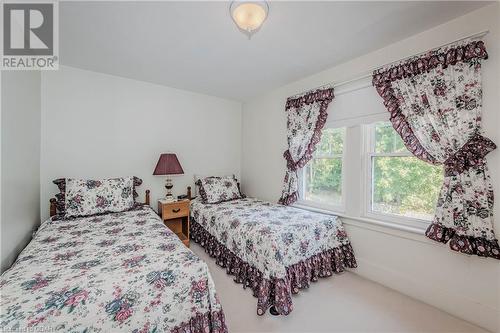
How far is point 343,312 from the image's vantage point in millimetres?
1779

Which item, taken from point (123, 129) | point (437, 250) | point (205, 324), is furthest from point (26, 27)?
point (437, 250)

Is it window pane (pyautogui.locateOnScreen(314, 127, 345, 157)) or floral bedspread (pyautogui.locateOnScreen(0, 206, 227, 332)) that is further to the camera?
window pane (pyautogui.locateOnScreen(314, 127, 345, 157))

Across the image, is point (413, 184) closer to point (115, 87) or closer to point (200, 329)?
point (200, 329)

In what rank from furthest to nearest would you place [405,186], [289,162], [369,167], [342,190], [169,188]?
[169,188]
[289,162]
[342,190]
[369,167]
[405,186]

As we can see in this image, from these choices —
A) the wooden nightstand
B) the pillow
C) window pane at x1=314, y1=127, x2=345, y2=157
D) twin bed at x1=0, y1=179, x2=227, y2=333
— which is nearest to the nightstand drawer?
the wooden nightstand

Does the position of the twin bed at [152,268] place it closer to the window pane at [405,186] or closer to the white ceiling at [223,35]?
the window pane at [405,186]

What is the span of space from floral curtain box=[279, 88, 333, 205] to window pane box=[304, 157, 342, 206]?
0.60 ft

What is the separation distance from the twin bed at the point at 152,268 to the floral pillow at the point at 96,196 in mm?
69

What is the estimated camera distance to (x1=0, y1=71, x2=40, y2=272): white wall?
5.23ft

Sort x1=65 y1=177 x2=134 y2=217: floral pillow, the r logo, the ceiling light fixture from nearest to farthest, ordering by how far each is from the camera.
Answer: the ceiling light fixture, the r logo, x1=65 y1=177 x2=134 y2=217: floral pillow

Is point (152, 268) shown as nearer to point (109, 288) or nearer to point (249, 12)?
point (109, 288)

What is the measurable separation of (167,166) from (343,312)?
101 inches

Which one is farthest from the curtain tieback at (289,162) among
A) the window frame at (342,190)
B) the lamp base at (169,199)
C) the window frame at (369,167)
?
the lamp base at (169,199)

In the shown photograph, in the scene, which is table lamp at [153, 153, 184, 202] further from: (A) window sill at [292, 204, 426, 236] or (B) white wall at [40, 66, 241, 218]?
(A) window sill at [292, 204, 426, 236]
